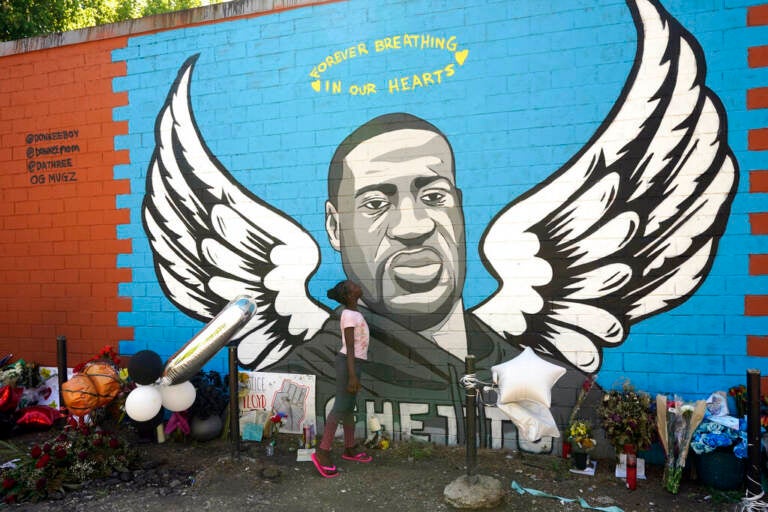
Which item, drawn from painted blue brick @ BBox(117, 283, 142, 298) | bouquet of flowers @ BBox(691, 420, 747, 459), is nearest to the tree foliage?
painted blue brick @ BBox(117, 283, 142, 298)

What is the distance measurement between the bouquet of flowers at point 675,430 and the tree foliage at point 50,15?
10.1 metres

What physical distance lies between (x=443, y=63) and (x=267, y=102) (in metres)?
1.84

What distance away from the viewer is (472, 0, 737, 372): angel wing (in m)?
4.20

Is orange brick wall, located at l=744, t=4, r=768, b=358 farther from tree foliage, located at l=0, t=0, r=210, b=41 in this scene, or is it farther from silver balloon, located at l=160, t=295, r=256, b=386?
tree foliage, located at l=0, t=0, r=210, b=41

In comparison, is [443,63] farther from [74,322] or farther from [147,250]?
[74,322]

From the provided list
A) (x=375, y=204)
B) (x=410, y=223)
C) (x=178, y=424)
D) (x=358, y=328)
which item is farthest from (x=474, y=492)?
(x=178, y=424)

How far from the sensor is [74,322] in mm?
6113

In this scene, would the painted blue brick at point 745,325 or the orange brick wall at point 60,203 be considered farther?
the orange brick wall at point 60,203

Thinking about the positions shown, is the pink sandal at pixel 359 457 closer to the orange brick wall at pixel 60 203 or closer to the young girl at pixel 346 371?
the young girl at pixel 346 371

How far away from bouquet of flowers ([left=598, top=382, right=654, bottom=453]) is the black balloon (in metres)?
3.86

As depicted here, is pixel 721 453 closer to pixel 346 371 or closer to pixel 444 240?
pixel 444 240

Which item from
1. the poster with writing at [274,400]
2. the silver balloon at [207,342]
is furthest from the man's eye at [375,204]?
the poster with writing at [274,400]

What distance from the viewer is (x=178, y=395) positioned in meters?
4.78

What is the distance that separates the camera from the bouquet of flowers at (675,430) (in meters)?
3.86
